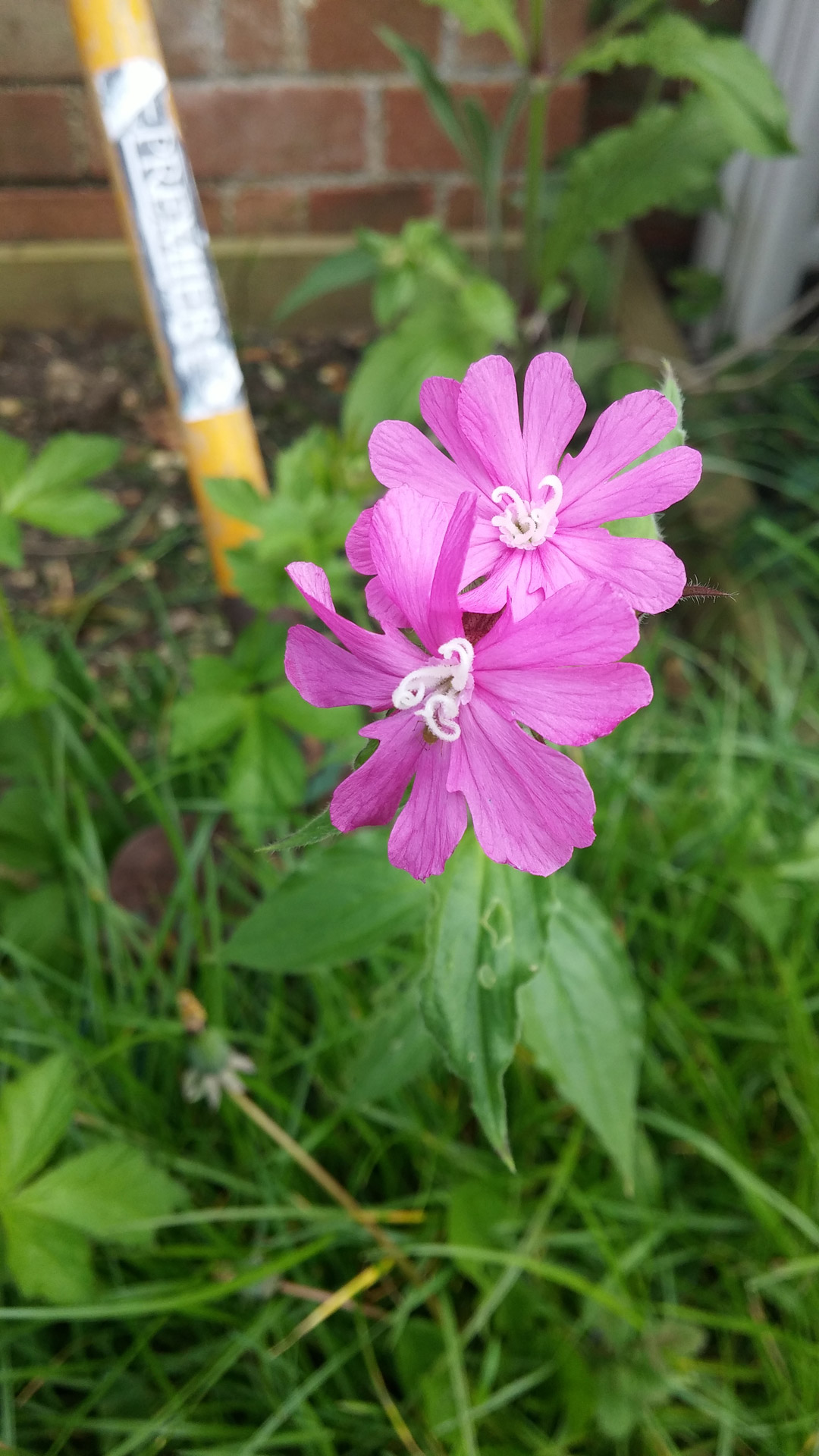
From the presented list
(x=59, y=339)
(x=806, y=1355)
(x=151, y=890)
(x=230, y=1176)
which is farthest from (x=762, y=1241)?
(x=59, y=339)

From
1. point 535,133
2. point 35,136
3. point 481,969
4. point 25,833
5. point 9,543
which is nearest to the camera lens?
point 481,969

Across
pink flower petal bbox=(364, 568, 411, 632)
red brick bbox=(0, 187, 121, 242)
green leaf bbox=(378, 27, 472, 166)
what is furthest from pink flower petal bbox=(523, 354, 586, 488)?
red brick bbox=(0, 187, 121, 242)

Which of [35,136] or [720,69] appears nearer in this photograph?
[720,69]

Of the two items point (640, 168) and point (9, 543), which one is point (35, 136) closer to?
point (640, 168)

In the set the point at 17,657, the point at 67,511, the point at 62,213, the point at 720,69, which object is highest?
the point at 720,69

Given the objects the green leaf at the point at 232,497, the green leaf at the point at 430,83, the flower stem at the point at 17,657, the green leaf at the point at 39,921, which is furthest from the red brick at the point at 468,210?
the green leaf at the point at 39,921

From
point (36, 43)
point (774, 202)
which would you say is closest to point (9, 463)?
point (36, 43)

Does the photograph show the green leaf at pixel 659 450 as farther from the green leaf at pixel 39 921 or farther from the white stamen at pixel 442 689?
the green leaf at pixel 39 921
